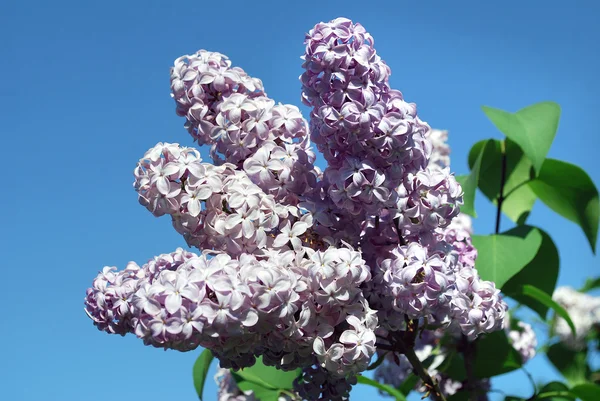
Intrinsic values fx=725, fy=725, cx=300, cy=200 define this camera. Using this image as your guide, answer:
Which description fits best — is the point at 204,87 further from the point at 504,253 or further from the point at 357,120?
the point at 504,253

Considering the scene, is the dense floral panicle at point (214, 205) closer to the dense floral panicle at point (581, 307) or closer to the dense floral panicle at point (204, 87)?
the dense floral panicle at point (204, 87)

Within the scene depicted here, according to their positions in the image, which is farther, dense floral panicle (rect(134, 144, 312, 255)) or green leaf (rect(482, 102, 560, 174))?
green leaf (rect(482, 102, 560, 174))

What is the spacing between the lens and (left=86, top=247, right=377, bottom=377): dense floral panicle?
926 mm

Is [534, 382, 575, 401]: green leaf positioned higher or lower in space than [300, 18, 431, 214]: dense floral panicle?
lower

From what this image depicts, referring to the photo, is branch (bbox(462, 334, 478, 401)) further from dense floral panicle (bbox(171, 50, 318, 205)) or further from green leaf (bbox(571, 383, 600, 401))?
dense floral panicle (bbox(171, 50, 318, 205))

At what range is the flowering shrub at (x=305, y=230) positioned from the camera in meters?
0.96

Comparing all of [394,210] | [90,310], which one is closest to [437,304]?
[394,210]

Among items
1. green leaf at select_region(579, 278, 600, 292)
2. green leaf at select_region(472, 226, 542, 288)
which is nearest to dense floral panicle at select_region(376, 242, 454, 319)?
green leaf at select_region(472, 226, 542, 288)

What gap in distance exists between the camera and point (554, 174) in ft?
6.82

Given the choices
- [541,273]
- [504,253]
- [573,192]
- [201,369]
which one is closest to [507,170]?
[573,192]

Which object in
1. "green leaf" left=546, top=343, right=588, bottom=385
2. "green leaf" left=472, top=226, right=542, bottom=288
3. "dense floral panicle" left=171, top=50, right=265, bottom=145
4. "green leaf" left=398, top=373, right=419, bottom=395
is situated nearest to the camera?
"dense floral panicle" left=171, top=50, right=265, bottom=145

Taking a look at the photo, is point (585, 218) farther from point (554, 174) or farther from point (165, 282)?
Result: point (165, 282)

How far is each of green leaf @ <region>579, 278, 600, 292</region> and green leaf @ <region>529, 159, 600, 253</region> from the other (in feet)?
7.88

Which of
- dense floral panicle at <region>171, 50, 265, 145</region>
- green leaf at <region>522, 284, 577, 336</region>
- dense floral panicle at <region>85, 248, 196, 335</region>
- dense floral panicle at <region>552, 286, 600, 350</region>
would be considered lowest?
dense floral panicle at <region>85, 248, 196, 335</region>
